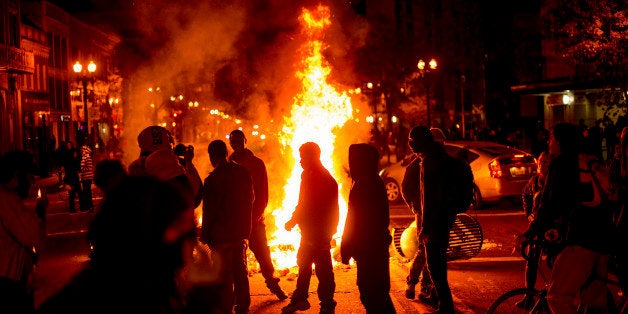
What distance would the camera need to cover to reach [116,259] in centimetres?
194

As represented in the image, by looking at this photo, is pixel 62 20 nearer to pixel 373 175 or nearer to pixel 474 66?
pixel 474 66

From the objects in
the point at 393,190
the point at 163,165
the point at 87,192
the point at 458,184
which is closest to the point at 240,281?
the point at 163,165

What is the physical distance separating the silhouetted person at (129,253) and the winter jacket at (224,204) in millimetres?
4257

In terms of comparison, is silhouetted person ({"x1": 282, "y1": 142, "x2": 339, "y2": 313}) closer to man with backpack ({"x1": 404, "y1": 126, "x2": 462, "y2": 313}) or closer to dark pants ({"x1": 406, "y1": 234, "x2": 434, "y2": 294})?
man with backpack ({"x1": 404, "y1": 126, "x2": 462, "y2": 313})

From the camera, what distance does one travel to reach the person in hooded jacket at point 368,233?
5578 millimetres

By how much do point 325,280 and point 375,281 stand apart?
3.29ft

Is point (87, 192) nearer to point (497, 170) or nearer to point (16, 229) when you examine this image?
point (497, 170)

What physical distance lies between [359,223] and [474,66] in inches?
1249

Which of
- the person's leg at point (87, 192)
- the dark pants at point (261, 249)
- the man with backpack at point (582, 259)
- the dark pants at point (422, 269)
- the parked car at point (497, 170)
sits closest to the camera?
the man with backpack at point (582, 259)

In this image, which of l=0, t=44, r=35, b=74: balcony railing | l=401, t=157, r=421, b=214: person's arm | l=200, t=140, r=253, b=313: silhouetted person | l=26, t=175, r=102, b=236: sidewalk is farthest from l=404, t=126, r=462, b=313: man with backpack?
l=0, t=44, r=35, b=74: balcony railing

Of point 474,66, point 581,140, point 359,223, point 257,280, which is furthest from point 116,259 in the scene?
point 474,66

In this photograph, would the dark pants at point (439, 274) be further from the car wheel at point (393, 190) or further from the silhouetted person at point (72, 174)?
the silhouetted person at point (72, 174)

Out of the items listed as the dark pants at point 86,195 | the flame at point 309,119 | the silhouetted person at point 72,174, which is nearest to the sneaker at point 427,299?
the flame at point 309,119

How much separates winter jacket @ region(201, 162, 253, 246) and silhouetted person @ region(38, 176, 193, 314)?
426 centimetres
